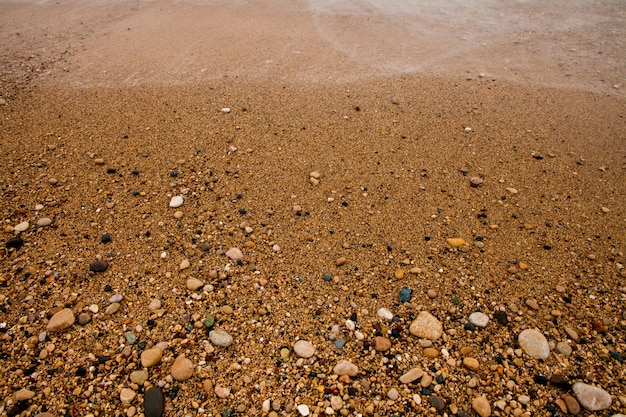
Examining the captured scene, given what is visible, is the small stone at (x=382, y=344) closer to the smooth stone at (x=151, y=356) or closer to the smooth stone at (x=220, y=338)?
the smooth stone at (x=220, y=338)

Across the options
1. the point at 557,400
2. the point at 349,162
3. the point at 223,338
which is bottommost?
the point at 557,400

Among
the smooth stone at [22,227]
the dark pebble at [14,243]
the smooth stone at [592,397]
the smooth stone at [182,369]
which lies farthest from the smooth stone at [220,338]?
the smooth stone at [592,397]

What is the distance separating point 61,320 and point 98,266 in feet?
1.56

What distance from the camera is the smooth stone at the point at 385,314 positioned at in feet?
8.70

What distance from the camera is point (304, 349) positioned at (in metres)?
2.44

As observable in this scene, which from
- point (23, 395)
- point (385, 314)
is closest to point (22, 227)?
point (23, 395)

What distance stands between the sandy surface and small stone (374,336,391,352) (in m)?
0.05

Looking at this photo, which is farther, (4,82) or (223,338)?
(4,82)

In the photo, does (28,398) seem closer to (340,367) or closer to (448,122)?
(340,367)

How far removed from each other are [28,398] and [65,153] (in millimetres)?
2719

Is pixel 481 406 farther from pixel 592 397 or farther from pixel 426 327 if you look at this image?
pixel 592 397

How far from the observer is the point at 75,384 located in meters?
2.21

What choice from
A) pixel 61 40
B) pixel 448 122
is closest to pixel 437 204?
pixel 448 122

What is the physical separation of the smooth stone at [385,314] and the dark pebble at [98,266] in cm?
208
